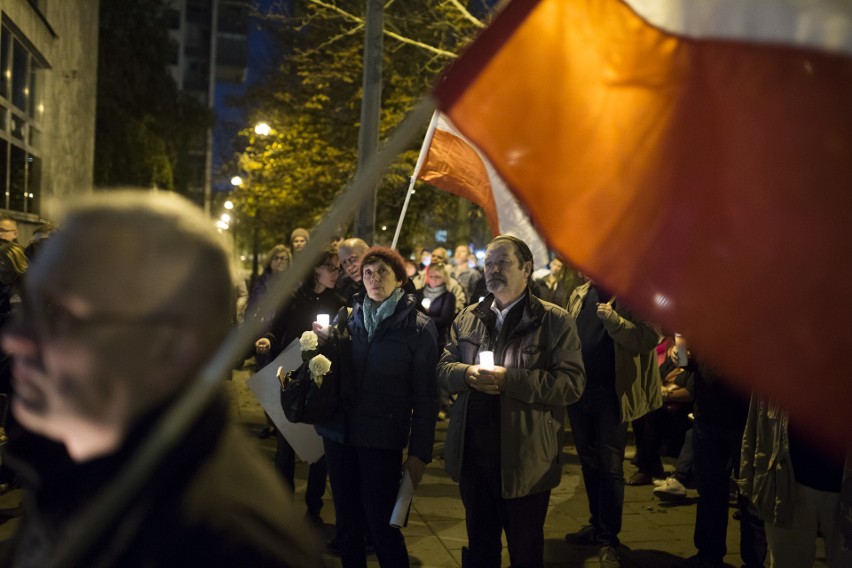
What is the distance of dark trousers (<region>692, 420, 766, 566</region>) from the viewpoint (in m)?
5.15

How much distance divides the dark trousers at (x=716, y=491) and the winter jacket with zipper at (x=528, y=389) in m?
1.27

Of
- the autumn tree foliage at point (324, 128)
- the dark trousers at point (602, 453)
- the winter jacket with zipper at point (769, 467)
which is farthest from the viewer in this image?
the autumn tree foliage at point (324, 128)

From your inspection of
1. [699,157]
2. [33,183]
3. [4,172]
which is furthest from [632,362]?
[33,183]

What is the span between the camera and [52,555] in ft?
4.54

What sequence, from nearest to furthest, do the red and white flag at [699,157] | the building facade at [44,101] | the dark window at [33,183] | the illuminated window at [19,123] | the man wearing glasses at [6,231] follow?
the red and white flag at [699,157], the man wearing glasses at [6,231], the illuminated window at [19,123], the building facade at [44,101], the dark window at [33,183]

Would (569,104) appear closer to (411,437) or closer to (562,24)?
(562,24)

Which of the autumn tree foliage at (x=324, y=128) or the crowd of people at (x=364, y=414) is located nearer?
the crowd of people at (x=364, y=414)

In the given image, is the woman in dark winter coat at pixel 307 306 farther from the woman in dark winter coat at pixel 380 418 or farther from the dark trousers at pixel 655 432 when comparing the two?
the dark trousers at pixel 655 432

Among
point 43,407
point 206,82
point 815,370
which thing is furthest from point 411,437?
point 206,82

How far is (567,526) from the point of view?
6184 mm

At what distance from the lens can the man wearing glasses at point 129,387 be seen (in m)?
1.33

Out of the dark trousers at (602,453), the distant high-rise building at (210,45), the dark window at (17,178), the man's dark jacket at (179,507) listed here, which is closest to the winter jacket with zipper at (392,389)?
the dark trousers at (602,453)

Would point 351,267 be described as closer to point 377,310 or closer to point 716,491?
point 377,310

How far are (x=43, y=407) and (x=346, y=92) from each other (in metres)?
24.5
